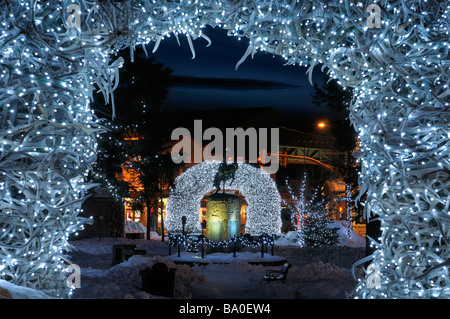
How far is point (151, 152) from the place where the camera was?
72.1ft

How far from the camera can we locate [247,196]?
2189 centimetres

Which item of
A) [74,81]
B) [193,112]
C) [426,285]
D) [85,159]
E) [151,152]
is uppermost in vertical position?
[193,112]

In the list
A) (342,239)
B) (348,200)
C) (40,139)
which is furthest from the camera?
(342,239)

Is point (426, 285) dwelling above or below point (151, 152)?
below

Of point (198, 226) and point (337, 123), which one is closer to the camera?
point (337, 123)

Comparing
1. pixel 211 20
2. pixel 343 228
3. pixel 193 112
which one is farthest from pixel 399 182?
pixel 193 112

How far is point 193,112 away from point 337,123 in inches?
981

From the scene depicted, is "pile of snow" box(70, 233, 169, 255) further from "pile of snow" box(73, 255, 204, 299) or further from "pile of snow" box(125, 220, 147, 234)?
"pile of snow" box(73, 255, 204, 299)

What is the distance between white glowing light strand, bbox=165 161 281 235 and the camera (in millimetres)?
21125

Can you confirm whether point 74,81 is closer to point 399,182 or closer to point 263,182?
point 399,182

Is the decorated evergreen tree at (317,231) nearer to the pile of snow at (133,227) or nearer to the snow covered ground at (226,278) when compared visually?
the snow covered ground at (226,278)

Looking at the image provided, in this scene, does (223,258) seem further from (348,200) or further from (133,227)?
(133,227)

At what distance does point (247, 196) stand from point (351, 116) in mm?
16743

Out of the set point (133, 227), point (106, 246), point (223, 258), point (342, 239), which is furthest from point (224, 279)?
point (133, 227)
